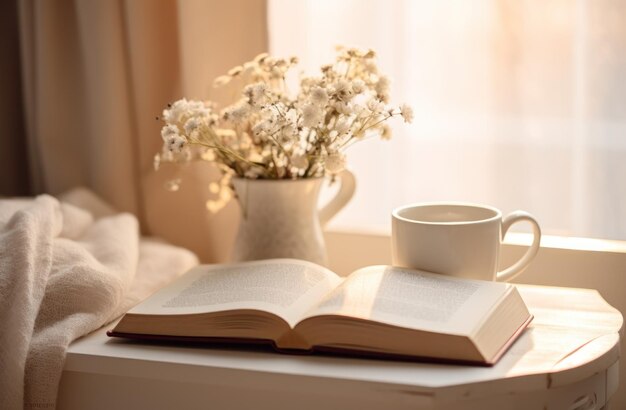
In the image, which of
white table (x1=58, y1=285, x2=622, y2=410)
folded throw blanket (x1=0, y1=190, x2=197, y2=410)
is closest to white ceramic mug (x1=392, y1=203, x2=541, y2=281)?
white table (x1=58, y1=285, x2=622, y2=410)

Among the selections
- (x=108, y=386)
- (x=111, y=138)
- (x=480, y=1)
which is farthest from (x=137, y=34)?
(x=108, y=386)

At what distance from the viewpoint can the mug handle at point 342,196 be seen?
1343 millimetres

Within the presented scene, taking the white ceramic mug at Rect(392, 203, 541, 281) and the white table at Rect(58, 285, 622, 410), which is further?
the white ceramic mug at Rect(392, 203, 541, 281)

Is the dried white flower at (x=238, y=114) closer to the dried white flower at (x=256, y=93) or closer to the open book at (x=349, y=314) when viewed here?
the dried white flower at (x=256, y=93)

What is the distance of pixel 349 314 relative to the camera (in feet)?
3.34

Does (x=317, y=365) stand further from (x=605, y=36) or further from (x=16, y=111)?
(x=16, y=111)

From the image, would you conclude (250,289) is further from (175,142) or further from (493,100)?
(493,100)

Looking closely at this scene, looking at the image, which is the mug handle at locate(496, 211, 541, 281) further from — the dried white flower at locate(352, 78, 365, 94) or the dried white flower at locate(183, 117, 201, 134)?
the dried white flower at locate(183, 117, 201, 134)

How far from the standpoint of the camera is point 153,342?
3.62 feet

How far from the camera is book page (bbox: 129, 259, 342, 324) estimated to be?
108 centimetres

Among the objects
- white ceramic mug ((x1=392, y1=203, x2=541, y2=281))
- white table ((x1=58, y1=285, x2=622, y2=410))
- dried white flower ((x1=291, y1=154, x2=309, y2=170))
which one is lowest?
white table ((x1=58, y1=285, x2=622, y2=410))

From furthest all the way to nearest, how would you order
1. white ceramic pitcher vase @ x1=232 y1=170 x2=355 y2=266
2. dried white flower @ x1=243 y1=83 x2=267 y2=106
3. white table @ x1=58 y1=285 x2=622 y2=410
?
white ceramic pitcher vase @ x1=232 y1=170 x2=355 y2=266
dried white flower @ x1=243 y1=83 x2=267 y2=106
white table @ x1=58 y1=285 x2=622 y2=410

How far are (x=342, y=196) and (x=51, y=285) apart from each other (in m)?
0.46

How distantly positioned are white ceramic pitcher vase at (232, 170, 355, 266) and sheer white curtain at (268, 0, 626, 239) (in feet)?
0.90
